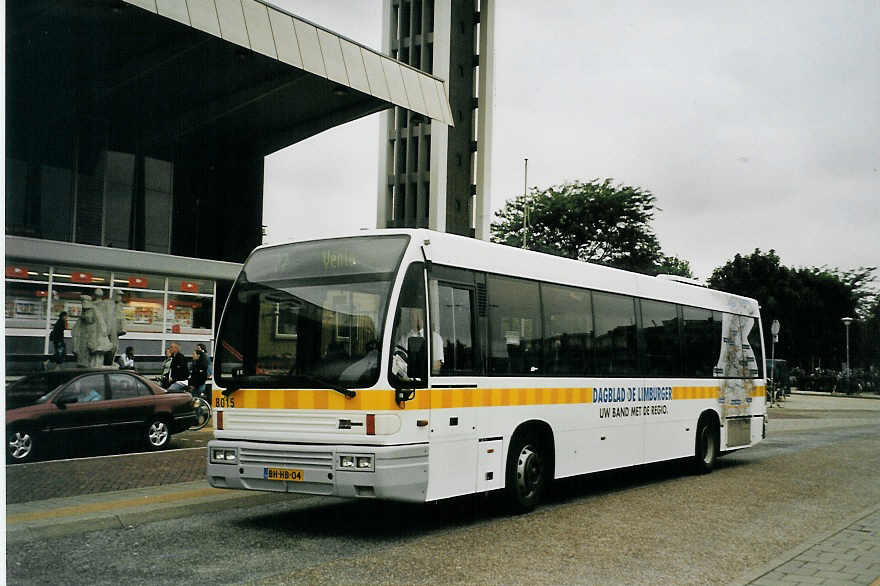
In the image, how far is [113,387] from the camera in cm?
1553

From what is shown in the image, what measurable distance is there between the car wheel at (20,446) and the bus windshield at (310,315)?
19.2 ft

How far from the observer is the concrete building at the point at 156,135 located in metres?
20.3

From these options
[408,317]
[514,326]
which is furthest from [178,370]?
[408,317]

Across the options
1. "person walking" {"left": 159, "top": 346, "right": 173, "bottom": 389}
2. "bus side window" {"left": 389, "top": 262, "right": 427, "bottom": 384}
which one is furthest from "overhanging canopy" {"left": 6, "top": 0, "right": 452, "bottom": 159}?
"bus side window" {"left": 389, "top": 262, "right": 427, "bottom": 384}

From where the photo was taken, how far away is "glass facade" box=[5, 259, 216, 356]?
20188 mm

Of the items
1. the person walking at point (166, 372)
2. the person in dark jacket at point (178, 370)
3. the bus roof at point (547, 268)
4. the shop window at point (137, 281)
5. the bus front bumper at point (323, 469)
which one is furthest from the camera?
the shop window at point (137, 281)

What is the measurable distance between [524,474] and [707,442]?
19.5ft

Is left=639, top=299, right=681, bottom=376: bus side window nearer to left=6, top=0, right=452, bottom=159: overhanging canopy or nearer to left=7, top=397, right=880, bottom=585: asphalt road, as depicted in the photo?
left=7, top=397, right=880, bottom=585: asphalt road

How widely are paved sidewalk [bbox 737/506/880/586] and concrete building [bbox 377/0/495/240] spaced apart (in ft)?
Result: 194

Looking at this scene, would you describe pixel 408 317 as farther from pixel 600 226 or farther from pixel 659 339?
pixel 600 226

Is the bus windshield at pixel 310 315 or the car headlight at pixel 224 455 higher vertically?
the bus windshield at pixel 310 315

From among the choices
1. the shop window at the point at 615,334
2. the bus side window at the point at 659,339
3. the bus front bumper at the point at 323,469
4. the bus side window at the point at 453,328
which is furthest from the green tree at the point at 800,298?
the bus front bumper at the point at 323,469

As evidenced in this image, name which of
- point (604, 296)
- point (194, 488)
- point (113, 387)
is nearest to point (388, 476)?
point (194, 488)

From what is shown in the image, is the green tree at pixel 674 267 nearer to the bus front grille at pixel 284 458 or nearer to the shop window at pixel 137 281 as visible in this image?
the shop window at pixel 137 281
